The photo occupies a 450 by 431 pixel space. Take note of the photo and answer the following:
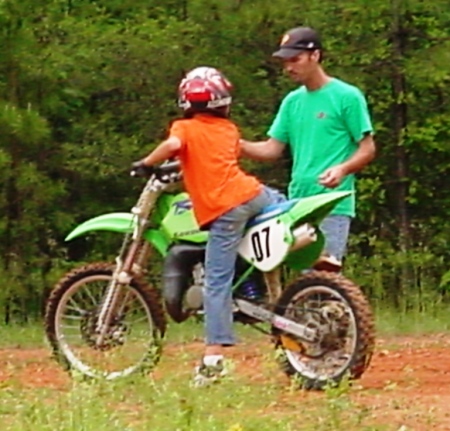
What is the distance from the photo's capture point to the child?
764 cm

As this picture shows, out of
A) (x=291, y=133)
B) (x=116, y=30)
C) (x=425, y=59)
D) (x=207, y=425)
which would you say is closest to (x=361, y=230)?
(x=425, y=59)

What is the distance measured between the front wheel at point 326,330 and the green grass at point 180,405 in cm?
14

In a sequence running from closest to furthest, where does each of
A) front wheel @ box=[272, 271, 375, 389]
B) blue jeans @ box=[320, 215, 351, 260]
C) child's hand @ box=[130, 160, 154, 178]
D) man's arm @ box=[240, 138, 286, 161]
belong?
1. front wheel @ box=[272, 271, 375, 389]
2. child's hand @ box=[130, 160, 154, 178]
3. blue jeans @ box=[320, 215, 351, 260]
4. man's arm @ box=[240, 138, 286, 161]

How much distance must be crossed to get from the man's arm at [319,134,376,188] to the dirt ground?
98cm

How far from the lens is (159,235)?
8.11m

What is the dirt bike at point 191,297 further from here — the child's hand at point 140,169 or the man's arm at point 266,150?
the man's arm at point 266,150

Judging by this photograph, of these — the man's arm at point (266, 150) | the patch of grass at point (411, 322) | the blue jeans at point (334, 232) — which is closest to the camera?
the blue jeans at point (334, 232)

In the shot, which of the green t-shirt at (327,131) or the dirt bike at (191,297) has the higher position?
the green t-shirt at (327,131)

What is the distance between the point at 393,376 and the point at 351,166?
4.07 feet

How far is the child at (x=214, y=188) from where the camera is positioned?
764cm

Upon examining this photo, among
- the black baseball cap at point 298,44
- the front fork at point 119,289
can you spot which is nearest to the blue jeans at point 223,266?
the front fork at point 119,289

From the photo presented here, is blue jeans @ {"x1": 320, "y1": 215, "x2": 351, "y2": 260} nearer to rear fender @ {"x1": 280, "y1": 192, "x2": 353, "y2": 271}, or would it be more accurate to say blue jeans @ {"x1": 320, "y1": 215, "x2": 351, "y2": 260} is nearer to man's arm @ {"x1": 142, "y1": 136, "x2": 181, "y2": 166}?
rear fender @ {"x1": 280, "y1": 192, "x2": 353, "y2": 271}

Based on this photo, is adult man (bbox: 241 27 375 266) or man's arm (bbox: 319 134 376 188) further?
adult man (bbox: 241 27 375 266)

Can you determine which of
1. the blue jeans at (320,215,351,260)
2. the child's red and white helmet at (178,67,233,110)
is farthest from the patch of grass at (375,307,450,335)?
the child's red and white helmet at (178,67,233,110)
